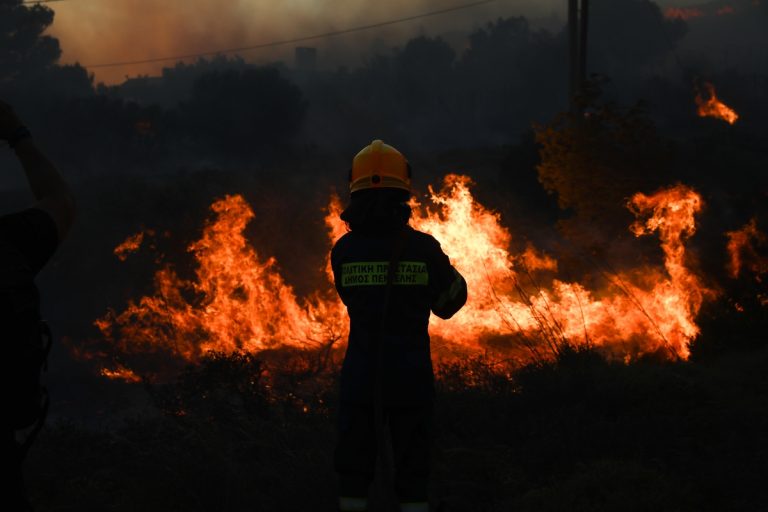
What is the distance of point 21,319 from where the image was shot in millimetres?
2465

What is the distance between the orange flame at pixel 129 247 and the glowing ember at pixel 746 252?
750 inches

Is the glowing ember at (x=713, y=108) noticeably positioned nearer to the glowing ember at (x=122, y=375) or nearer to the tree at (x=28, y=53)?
the glowing ember at (x=122, y=375)

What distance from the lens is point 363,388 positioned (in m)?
3.95

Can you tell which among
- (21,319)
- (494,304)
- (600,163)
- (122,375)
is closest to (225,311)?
(122,375)

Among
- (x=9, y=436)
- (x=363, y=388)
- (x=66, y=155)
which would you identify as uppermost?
(x=66, y=155)

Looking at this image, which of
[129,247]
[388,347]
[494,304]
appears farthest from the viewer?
[129,247]

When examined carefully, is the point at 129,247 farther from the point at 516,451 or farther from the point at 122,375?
the point at 516,451

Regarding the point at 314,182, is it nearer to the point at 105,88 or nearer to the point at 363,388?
the point at 363,388

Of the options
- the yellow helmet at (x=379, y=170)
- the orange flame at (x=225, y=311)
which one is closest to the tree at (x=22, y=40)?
the orange flame at (x=225, y=311)

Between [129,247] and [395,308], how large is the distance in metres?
→ 26.4

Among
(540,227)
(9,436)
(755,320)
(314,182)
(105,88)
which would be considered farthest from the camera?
(105,88)

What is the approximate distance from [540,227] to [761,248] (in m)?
16.2

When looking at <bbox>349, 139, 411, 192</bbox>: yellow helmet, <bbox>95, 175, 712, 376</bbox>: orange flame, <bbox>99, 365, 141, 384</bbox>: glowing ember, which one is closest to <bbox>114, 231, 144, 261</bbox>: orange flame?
<bbox>99, 365, 141, 384</bbox>: glowing ember

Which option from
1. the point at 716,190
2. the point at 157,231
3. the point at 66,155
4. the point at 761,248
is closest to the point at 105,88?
the point at 66,155
